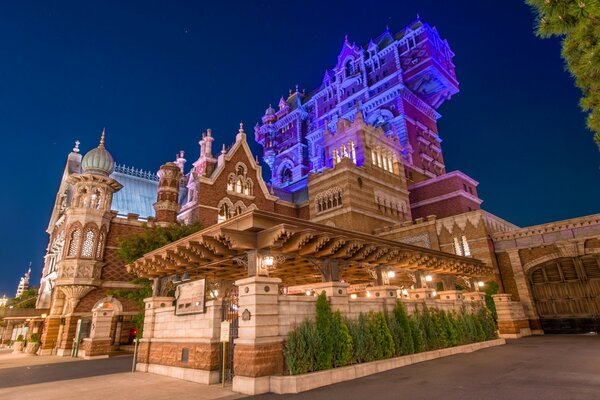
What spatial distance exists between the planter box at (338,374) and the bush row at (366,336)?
26cm

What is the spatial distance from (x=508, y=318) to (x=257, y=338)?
20.4 m

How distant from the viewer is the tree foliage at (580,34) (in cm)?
611

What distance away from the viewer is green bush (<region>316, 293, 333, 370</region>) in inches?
398

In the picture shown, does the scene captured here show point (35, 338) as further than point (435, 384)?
Yes

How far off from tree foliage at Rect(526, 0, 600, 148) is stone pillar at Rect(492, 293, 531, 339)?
1857 centimetres

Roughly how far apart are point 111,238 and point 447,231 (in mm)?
28273

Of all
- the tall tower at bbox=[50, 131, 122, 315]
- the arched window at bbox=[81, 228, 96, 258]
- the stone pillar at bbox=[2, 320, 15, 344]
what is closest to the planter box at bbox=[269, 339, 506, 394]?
the tall tower at bbox=[50, 131, 122, 315]

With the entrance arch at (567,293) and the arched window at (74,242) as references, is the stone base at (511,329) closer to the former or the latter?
the entrance arch at (567,293)

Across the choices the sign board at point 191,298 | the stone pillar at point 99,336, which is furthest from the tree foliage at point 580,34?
the stone pillar at point 99,336

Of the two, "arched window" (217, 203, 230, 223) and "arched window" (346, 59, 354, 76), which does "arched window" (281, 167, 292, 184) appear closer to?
"arched window" (346, 59, 354, 76)

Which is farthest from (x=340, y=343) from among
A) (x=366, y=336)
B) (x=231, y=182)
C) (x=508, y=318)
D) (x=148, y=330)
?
(x=231, y=182)

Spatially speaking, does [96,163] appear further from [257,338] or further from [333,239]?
[257,338]

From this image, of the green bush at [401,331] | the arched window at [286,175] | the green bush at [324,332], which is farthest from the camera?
the arched window at [286,175]

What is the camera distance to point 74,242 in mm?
25812
